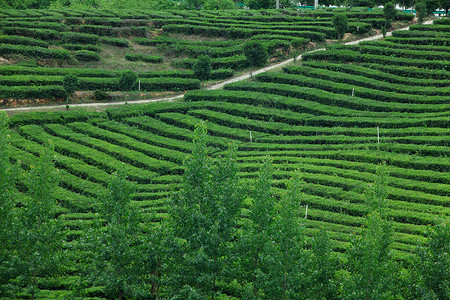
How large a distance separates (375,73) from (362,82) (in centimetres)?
266

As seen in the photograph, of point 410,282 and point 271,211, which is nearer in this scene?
point 410,282

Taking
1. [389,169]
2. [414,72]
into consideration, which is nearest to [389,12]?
[414,72]

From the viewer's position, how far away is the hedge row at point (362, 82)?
44.7 meters

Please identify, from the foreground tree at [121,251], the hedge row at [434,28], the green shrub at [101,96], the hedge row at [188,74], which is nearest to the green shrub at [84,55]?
the hedge row at [188,74]

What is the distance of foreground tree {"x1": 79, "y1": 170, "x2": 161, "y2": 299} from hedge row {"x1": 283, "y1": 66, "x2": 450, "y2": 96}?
3269 cm

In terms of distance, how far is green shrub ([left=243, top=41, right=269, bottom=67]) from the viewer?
54188mm

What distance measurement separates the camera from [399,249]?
24.0 m

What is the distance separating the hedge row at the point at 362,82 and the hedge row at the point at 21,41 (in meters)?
30.1

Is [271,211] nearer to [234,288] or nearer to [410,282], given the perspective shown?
[234,288]

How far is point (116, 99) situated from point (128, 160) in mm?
15998

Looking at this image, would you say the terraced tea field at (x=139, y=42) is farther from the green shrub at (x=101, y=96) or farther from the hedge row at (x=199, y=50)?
the green shrub at (x=101, y=96)

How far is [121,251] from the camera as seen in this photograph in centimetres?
2089

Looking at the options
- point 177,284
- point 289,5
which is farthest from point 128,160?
point 289,5

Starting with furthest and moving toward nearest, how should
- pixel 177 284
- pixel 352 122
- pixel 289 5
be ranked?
pixel 289 5 → pixel 352 122 → pixel 177 284
